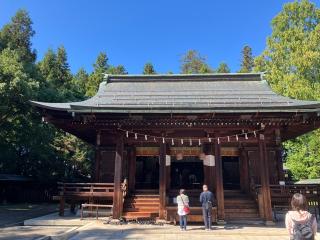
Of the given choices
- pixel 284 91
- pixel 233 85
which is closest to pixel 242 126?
pixel 233 85

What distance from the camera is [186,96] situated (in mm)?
17375

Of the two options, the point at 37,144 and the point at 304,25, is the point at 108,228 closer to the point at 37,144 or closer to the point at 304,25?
the point at 37,144

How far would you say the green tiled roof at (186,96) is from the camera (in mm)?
13277

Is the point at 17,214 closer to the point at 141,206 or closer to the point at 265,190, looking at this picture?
the point at 141,206

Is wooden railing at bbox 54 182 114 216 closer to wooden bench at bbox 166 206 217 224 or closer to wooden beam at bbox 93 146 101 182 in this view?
wooden beam at bbox 93 146 101 182

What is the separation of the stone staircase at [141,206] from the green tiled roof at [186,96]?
4.44 m

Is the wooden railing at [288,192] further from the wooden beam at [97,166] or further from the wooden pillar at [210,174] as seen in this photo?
the wooden beam at [97,166]

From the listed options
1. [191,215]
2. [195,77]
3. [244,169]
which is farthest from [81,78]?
[191,215]

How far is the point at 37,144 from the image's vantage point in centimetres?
2638

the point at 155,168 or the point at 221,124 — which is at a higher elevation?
the point at 221,124

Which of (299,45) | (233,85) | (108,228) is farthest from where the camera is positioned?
(299,45)

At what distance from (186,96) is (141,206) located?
6140mm

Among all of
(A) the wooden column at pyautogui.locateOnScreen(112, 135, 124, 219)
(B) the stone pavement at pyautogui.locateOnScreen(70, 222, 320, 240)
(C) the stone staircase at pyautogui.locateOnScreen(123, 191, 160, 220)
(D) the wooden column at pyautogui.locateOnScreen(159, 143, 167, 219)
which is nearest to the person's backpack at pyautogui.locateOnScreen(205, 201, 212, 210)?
(B) the stone pavement at pyautogui.locateOnScreen(70, 222, 320, 240)

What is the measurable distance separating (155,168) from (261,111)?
30.3 feet
